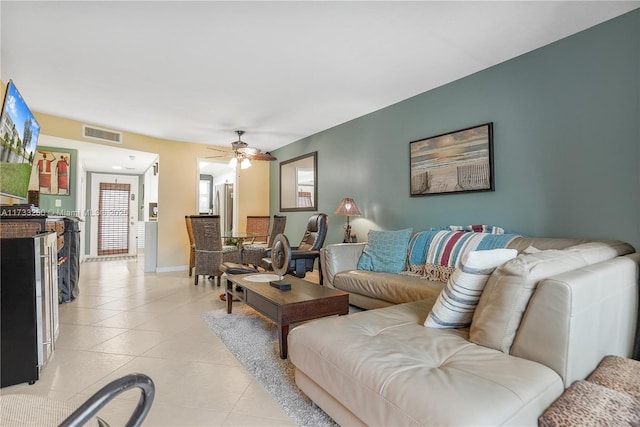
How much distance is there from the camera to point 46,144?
4.86 metres

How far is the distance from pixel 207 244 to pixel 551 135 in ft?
13.3

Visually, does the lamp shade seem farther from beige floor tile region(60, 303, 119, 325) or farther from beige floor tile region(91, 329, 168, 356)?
beige floor tile region(60, 303, 119, 325)

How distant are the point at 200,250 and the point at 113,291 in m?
1.17

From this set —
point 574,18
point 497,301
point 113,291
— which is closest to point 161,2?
point 497,301

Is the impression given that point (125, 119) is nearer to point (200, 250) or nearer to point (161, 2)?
point (200, 250)

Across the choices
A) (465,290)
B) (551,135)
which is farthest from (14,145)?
(551,135)

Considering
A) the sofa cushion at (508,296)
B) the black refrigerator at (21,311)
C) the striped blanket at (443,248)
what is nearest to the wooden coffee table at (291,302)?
the striped blanket at (443,248)

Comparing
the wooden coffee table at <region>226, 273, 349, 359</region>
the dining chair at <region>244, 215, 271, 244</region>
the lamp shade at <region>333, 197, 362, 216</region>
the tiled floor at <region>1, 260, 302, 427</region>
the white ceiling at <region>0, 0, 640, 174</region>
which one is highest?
the white ceiling at <region>0, 0, 640, 174</region>

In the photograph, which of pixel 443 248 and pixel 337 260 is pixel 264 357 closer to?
pixel 337 260

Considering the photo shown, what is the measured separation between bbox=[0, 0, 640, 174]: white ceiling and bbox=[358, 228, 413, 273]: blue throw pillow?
1604mm

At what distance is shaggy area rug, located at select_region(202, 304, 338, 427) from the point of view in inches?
61.4

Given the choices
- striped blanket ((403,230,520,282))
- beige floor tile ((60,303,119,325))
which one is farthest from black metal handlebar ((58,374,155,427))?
beige floor tile ((60,303,119,325))

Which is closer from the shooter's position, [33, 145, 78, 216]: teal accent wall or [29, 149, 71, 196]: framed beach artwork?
[29, 149, 71, 196]: framed beach artwork

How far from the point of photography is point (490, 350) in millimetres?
1274
